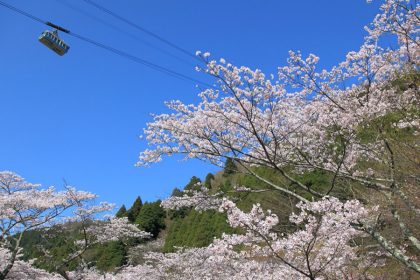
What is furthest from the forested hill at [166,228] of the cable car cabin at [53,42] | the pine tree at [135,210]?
the cable car cabin at [53,42]

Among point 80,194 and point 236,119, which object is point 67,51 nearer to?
point 236,119

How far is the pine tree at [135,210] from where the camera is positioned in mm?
46156

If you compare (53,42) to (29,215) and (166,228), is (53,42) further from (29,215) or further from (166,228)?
(166,228)

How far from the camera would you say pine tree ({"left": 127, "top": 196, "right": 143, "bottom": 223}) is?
4616 cm

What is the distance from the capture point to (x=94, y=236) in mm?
16484

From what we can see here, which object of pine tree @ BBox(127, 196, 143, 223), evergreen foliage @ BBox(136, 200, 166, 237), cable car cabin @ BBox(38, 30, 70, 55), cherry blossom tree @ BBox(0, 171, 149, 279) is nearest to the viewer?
cable car cabin @ BBox(38, 30, 70, 55)

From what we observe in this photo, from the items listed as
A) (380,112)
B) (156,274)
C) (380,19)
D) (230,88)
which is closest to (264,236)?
(230,88)

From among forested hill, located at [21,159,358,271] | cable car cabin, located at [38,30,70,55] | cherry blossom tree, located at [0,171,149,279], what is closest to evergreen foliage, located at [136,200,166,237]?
forested hill, located at [21,159,358,271]

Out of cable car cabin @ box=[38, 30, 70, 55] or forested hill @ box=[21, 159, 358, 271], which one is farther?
forested hill @ box=[21, 159, 358, 271]

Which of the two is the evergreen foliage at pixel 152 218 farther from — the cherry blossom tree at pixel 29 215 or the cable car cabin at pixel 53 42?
the cable car cabin at pixel 53 42

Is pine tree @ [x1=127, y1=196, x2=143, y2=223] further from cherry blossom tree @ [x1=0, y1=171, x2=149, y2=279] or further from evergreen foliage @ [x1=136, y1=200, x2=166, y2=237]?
cherry blossom tree @ [x1=0, y1=171, x2=149, y2=279]

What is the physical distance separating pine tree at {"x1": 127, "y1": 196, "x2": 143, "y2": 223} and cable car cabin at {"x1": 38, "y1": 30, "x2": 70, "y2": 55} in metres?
40.7

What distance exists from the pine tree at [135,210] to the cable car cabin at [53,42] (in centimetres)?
4072

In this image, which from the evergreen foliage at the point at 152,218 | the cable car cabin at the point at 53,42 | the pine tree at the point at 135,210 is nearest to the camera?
the cable car cabin at the point at 53,42
